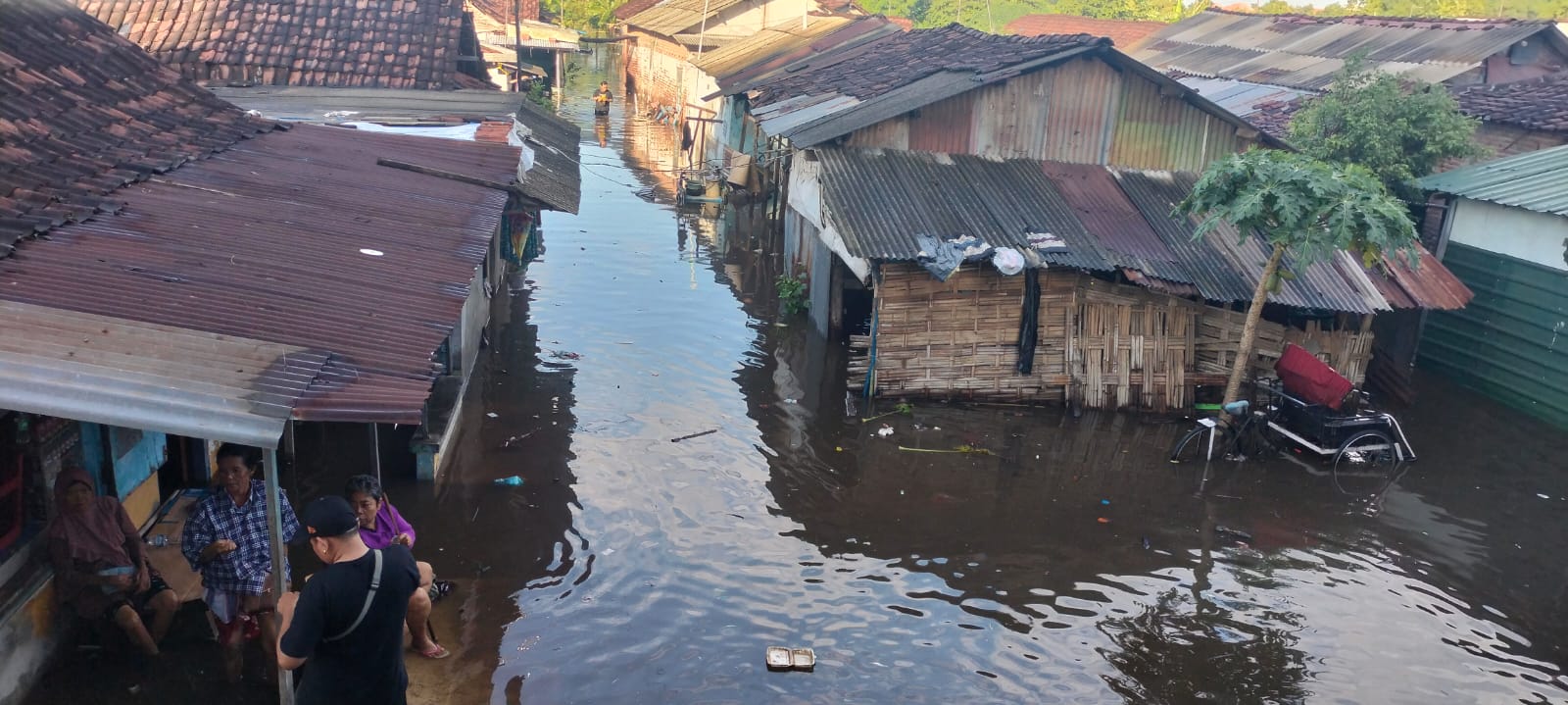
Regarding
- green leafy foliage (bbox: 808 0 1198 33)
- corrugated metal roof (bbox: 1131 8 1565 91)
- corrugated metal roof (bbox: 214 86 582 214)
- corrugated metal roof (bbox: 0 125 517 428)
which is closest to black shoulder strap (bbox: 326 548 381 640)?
corrugated metal roof (bbox: 0 125 517 428)

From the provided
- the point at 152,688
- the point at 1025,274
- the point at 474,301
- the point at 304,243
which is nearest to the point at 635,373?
the point at 474,301

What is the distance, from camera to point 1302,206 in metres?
11.9

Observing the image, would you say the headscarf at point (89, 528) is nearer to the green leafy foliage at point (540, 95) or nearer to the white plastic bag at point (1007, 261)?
the white plastic bag at point (1007, 261)

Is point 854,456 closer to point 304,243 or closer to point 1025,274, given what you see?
point 1025,274

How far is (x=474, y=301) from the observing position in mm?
13078

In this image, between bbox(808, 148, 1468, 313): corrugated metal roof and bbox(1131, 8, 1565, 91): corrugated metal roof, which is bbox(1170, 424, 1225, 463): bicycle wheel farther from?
bbox(1131, 8, 1565, 91): corrugated metal roof

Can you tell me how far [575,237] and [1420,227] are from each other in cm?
1501

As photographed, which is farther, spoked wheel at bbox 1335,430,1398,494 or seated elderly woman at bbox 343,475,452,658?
spoked wheel at bbox 1335,430,1398,494

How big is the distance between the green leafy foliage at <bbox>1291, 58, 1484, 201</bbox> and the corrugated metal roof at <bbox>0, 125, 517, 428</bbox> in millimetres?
13137

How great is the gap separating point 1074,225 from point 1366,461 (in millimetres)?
4530

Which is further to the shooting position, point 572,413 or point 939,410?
point 939,410

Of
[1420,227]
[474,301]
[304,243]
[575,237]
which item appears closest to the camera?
[304,243]

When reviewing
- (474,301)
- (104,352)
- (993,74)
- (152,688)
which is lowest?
(152,688)

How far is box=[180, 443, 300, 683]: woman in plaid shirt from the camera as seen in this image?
6113 millimetres
